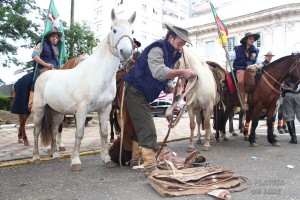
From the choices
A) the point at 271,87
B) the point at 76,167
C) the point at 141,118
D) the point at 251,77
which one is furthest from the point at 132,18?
the point at 271,87

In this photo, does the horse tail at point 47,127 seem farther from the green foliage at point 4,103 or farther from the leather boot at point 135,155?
the green foliage at point 4,103

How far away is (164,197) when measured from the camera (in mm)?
3166

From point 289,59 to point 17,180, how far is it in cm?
607

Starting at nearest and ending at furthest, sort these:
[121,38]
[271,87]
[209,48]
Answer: [121,38]
[271,87]
[209,48]

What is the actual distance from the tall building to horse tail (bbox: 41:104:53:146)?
4165 cm

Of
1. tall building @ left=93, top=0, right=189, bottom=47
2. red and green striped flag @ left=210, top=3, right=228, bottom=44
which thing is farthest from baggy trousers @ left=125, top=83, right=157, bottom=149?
tall building @ left=93, top=0, right=189, bottom=47

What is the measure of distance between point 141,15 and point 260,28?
887 inches

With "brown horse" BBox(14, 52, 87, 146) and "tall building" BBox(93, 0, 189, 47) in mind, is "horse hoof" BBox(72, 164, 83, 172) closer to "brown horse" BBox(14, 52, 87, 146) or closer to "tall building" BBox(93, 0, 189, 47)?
"brown horse" BBox(14, 52, 87, 146)

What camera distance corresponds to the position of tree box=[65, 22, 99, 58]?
56.4 feet

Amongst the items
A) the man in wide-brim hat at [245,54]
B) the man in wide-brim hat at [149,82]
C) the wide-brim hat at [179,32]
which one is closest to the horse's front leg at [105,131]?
the man in wide-brim hat at [149,82]

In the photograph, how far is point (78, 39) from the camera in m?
17.6

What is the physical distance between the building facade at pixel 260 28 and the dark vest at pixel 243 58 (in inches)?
867

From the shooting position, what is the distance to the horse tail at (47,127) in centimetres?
548

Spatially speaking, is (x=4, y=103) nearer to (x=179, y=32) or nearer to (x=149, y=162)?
(x=149, y=162)
